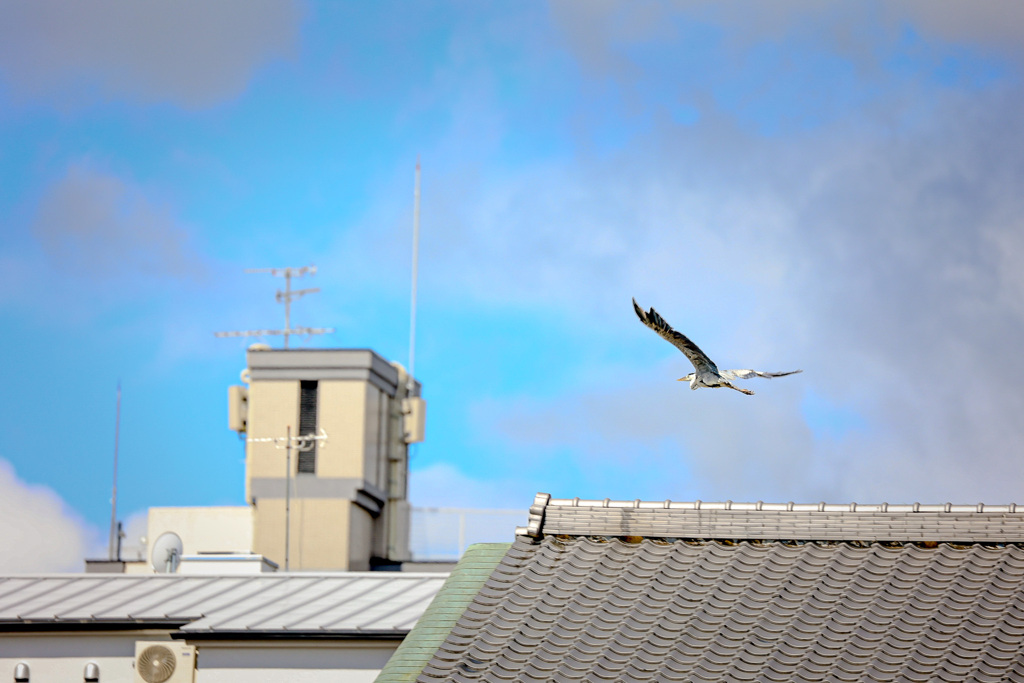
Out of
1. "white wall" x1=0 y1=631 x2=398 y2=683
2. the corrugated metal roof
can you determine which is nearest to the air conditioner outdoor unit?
"white wall" x1=0 y1=631 x2=398 y2=683

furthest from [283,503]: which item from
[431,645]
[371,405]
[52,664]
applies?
[431,645]

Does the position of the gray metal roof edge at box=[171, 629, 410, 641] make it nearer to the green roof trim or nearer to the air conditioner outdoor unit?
the air conditioner outdoor unit

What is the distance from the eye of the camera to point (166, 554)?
4884cm

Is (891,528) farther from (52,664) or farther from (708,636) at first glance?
(52,664)

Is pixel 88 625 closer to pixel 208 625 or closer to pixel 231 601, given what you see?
pixel 208 625

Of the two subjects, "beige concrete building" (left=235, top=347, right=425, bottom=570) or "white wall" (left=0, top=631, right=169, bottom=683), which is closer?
"white wall" (left=0, top=631, right=169, bottom=683)

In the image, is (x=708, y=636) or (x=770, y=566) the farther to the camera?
(x=770, y=566)

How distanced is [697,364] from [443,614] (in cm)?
456

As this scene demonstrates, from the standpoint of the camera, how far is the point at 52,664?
3150cm

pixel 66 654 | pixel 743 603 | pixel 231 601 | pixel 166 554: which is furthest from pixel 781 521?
pixel 166 554

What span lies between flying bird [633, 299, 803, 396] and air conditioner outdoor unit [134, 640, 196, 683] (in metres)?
12.1

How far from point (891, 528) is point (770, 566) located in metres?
1.63

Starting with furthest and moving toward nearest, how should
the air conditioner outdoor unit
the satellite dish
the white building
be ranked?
1. the satellite dish
2. the air conditioner outdoor unit
3. the white building

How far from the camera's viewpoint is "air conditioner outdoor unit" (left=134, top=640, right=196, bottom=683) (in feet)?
97.1
